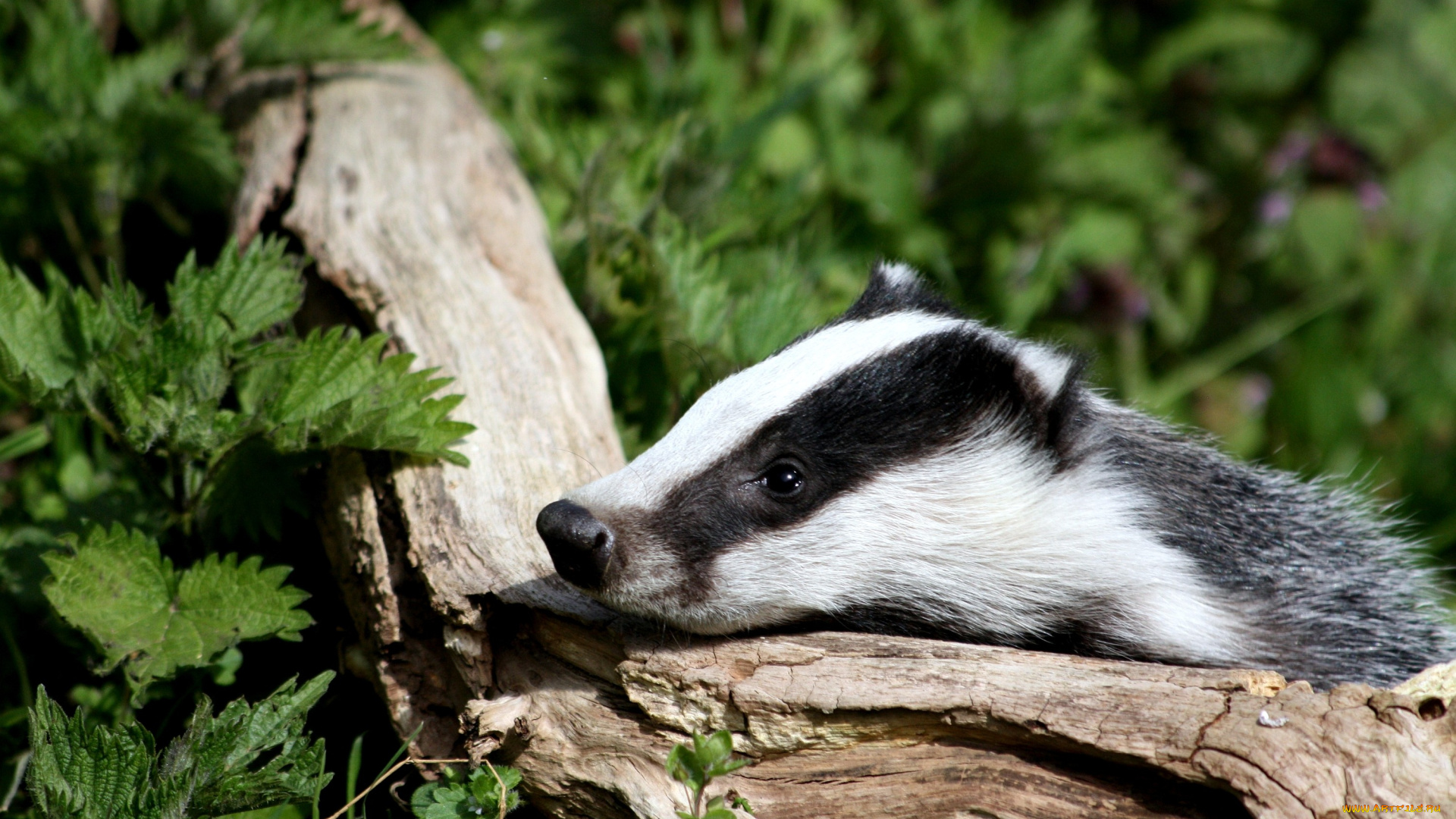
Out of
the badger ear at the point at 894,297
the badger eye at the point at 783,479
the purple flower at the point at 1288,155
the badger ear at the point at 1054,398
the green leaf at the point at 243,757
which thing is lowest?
the green leaf at the point at 243,757

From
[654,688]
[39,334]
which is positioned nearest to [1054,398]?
[654,688]

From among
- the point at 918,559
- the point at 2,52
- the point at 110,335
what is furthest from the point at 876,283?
the point at 2,52

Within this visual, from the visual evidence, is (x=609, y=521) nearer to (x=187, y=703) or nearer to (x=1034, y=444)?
(x=1034, y=444)

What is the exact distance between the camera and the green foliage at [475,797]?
272 cm

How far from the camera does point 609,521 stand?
9.47ft

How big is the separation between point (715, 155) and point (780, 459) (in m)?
2.51

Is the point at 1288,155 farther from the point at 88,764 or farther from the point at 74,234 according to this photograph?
the point at 88,764

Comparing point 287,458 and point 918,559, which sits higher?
point 918,559

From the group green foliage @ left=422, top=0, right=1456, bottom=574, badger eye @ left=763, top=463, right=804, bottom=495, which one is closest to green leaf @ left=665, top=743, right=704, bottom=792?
badger eye @ left=763, top=463, right=804, bottom=495

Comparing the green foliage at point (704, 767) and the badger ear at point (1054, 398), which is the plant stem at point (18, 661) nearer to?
the green foliage at point (704, 767)

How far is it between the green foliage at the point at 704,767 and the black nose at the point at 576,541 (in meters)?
0.49

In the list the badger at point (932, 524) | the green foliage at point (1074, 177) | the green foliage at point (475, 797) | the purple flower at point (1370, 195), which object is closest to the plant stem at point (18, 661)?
the green foliage at point (475, 797)

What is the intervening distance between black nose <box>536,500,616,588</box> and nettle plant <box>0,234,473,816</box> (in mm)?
573

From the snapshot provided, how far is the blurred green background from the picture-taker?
4281mm
